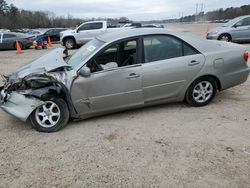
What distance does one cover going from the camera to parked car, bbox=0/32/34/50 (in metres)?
18.7

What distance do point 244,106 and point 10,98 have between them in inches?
161

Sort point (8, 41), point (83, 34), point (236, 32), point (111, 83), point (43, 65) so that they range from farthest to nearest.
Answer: point (8, 41) < point (83, 34) < point (236, 32) < point (43, 65) < point (111, 83)

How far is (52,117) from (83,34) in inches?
563

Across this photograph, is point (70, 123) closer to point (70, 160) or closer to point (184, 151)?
point (70, 160)

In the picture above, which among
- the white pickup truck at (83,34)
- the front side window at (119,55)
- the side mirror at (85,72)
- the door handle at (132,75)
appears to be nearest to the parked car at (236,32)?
the white pickup truck at (83,34)

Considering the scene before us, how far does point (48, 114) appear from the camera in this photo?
13.6 feet

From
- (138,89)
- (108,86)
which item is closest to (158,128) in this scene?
(138,89)

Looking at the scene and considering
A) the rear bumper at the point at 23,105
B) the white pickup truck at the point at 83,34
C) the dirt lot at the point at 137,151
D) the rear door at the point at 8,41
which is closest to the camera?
the dirt lot at the point at 137,151

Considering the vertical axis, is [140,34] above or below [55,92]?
above

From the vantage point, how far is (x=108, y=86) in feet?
14.0

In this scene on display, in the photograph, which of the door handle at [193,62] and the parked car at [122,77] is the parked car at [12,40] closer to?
the parked car at [122,77]

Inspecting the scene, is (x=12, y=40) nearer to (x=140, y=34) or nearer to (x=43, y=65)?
(x=43, y=65)

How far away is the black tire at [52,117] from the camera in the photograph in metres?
4.10

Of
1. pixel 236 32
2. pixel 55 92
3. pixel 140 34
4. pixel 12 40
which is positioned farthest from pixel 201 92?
pixel 12 40
